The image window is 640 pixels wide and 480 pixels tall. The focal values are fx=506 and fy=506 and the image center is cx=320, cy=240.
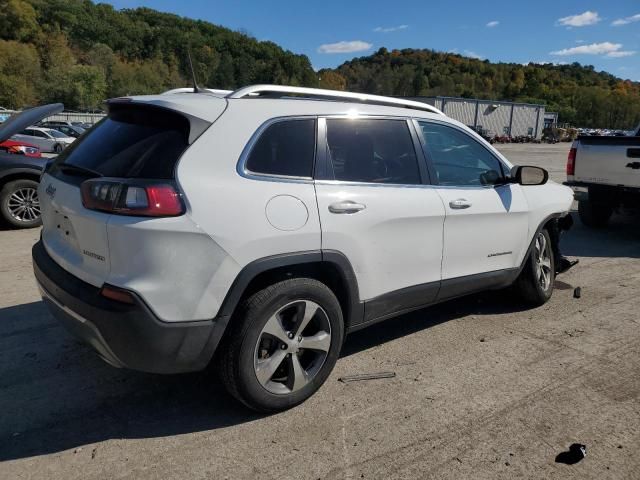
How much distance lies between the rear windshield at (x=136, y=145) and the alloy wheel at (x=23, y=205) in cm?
526

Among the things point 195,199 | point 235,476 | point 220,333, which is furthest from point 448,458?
point 195,199

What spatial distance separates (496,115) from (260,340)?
82372 mm

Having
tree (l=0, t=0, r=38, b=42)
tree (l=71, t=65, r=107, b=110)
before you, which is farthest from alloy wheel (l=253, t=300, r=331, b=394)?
tree (l=0, t=0, r=38, b=42)

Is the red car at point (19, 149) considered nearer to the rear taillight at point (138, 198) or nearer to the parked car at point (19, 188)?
the parked car at point (19, 188)

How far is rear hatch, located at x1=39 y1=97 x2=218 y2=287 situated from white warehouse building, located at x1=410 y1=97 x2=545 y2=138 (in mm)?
67975

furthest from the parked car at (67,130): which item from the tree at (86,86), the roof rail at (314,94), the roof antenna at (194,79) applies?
the tree at (86,86)

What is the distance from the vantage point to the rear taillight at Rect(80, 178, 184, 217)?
7.68 ft

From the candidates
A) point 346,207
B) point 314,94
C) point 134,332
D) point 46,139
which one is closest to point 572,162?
point 314,94

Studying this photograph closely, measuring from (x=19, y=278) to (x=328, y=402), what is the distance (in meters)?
3.82

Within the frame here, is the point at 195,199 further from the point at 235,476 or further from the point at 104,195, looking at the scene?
the point at 235,476

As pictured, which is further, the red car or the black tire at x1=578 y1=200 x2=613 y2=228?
the black tire at x1=578 y1=200 x2=613 y2=228

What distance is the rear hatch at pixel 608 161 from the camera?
277 inches

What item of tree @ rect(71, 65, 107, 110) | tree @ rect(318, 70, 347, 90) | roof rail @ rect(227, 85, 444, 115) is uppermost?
tree @ rect(318, 70, 347, 90)

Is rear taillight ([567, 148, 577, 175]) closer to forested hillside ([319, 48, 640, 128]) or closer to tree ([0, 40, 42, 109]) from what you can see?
tree ([0, 40, 42, 109])
